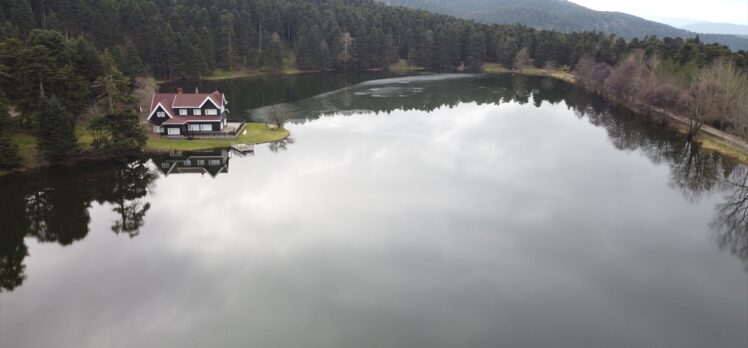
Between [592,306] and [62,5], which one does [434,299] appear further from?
[62,5]

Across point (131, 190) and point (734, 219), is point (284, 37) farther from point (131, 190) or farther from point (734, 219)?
point (734, 219)

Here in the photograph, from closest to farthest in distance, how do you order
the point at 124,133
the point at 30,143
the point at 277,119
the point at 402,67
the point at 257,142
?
the point at 30,143 → the point at 124,133 → the point at 257,142 → the point at 277,119 → the point at 402,67

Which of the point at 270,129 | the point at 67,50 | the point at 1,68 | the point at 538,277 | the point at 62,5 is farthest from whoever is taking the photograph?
the point at 62,5

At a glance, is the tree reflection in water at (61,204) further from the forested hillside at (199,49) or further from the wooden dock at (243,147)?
the wooden dock at (243,147)

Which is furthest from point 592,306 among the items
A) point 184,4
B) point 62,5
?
point 184,4

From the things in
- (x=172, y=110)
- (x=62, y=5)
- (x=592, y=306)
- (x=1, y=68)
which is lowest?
(x=592, y=306)

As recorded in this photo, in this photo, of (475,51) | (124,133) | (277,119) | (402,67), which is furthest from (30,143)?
(475,51)
